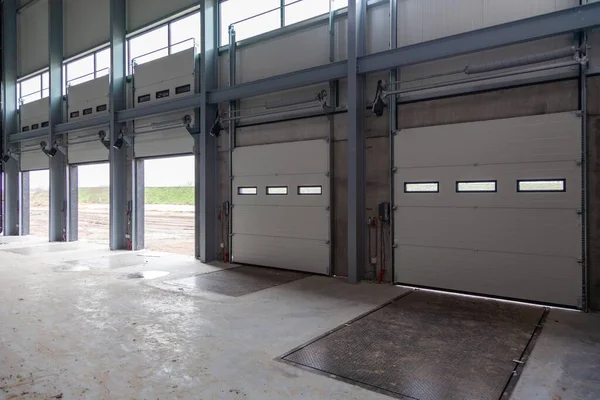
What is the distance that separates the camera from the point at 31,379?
3664mm

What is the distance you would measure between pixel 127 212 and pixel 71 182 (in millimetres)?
4025

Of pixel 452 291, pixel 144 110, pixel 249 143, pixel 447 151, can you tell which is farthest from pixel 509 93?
pixel 144 110

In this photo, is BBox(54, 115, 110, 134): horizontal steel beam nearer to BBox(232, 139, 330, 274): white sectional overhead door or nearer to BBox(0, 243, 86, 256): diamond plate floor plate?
BBox(0, 243, 86, 256): diamond plate floor plate

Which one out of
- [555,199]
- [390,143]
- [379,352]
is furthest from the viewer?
[390,143]

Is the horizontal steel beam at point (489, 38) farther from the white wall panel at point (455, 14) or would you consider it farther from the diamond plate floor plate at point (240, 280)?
the diamond plate floor plate at point (240, 280)

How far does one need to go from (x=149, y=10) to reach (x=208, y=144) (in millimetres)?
4903

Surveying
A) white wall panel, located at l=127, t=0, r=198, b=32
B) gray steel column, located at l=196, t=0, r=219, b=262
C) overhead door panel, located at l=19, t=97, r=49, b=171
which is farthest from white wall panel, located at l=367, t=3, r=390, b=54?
overhead door panel, located at l=19, t=97, r=49, b=171

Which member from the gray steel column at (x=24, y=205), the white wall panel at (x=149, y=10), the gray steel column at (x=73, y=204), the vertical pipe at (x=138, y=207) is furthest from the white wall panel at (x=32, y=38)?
the vertical pipe at (x=138, y=207)

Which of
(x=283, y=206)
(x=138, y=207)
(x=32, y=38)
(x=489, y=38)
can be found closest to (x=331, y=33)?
(x=489, y=38)

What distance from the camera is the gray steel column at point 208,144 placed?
32.2ft

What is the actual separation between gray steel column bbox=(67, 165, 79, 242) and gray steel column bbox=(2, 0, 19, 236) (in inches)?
165

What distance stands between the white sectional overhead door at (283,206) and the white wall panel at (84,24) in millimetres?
7370

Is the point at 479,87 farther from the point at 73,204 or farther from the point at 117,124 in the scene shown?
the point at 73,204

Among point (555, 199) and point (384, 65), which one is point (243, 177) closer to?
point (384, 65)
